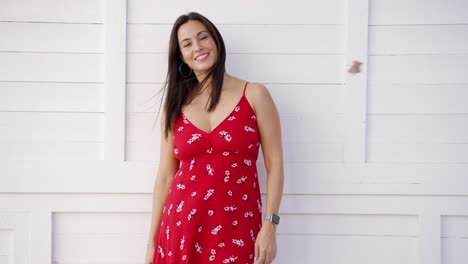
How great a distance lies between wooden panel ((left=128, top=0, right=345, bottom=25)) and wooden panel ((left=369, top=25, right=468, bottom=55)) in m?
0.21

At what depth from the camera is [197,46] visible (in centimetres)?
164

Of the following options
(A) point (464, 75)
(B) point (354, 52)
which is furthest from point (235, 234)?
(A) point (464, 75)

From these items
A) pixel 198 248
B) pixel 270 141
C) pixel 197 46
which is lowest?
pixel 198 248

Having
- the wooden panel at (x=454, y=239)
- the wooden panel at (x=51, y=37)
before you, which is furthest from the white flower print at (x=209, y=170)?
the wooden panel at (x=454, y=239)

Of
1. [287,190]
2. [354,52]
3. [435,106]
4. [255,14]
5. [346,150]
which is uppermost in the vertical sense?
[255,14]

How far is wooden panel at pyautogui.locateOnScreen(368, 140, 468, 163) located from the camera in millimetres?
1865

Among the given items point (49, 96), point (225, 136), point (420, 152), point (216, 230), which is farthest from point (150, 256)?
point (420, 152)

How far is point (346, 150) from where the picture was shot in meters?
1.87

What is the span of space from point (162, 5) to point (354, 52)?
91 centimetres

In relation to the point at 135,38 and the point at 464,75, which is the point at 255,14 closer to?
the point at 135,38

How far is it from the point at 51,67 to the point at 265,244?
1.25m

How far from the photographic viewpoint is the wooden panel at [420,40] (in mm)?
1858

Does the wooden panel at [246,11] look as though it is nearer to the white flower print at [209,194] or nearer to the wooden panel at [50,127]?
the wooden panel at [50,127]

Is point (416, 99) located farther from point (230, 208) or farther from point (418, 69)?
point (230, 208)
